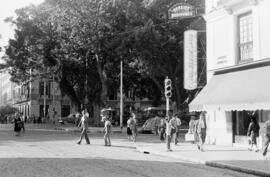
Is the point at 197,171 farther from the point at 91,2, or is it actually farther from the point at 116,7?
the point at 91,2

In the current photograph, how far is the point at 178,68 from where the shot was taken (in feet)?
124

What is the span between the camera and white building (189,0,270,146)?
677 inches

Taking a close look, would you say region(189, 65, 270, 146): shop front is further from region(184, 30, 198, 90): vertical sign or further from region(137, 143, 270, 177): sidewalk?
region(184, 30, 198, 90): vertical sign

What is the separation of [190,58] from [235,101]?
25.3 feet

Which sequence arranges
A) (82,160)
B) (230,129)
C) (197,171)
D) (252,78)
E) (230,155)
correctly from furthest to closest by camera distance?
(230,129)
(252,78)
(230,155)
(82,160)
(197,171)

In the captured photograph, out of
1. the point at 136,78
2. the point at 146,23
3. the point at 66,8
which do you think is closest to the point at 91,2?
the point at 66,8

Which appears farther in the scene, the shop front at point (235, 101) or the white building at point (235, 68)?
the white building at point (235, 68)

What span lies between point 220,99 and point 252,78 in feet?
5.16

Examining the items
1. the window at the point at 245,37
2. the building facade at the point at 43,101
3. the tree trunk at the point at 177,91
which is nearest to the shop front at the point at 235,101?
the window at the point at 245,37

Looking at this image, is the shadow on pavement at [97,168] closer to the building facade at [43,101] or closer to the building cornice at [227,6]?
the building cornice at [227,6]

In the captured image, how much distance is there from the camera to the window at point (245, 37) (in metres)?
19.5

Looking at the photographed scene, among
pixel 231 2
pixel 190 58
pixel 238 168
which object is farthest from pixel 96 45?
pixel 238 168

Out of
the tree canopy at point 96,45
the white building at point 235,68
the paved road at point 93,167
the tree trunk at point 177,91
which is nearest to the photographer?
the paved road at point 93,167

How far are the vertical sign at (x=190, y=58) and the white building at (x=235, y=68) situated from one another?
1613 mm
